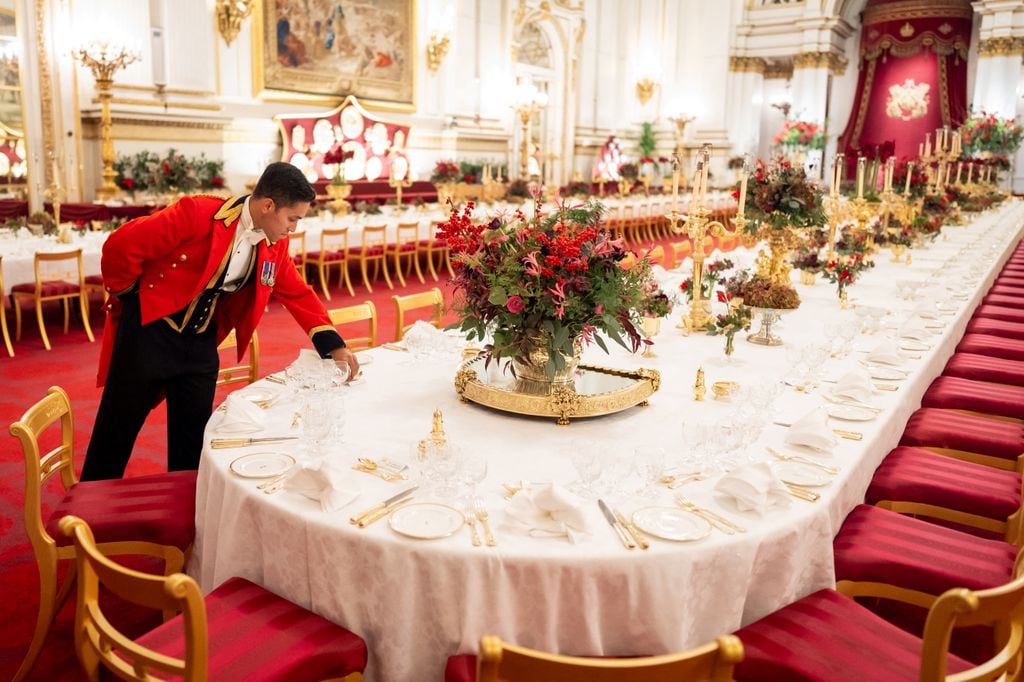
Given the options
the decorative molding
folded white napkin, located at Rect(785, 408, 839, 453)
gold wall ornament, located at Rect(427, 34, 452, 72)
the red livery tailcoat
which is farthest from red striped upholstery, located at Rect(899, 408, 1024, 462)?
the decorative molding

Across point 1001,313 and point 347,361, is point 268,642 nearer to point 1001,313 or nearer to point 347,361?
point 347,361

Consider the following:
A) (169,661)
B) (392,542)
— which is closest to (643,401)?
(392,542)

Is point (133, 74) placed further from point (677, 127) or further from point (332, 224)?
point (677, 127)

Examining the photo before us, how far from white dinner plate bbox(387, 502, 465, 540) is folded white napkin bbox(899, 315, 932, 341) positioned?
3.10 meters

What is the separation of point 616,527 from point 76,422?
3.98 m

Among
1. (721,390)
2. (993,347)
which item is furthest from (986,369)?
(721,390)

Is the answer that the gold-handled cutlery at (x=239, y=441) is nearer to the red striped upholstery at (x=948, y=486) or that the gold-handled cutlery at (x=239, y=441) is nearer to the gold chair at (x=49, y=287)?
the red striped upholstery at (x=948, y=486)

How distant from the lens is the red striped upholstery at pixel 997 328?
5.54m

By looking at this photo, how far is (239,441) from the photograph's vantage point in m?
2.50

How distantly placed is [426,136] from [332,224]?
6.19 meters

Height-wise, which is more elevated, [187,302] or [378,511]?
Result: [187,302]

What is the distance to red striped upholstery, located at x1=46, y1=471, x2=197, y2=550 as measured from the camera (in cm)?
250

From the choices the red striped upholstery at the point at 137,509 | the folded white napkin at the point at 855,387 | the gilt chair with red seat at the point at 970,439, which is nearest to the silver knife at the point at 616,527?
the red striped upholstery at the point at 137,509

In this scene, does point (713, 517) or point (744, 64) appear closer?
point (713, 517)
